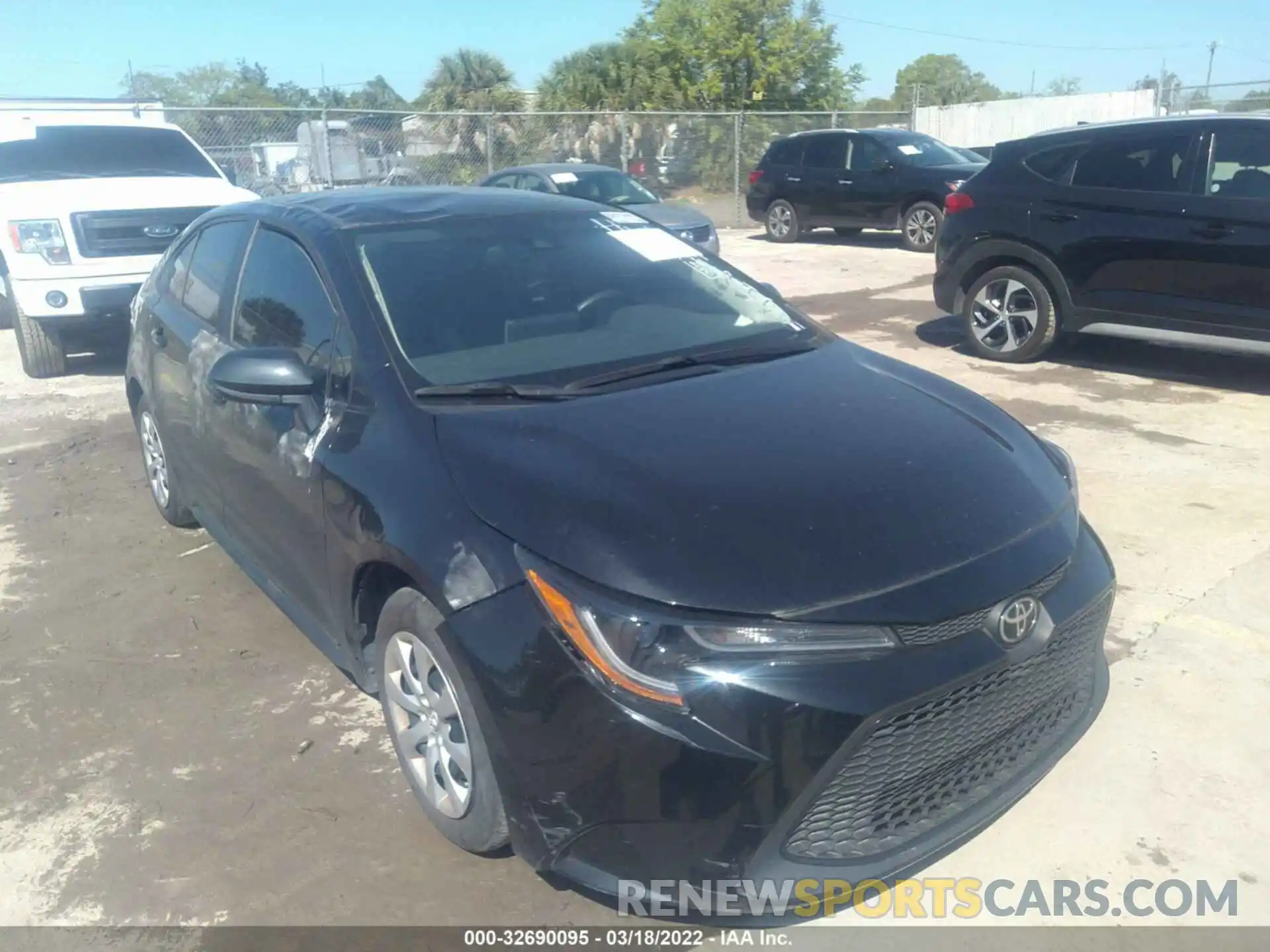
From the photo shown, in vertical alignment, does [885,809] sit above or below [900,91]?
below

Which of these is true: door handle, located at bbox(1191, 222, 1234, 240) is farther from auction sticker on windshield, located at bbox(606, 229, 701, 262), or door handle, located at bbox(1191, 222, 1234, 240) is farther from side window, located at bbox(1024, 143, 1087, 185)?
auction sticker on windshield, located at bbox(606, 229, 701, 262)

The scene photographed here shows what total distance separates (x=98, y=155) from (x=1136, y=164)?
848cm

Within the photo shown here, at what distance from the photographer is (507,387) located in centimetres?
309

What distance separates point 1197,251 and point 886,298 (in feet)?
15.4

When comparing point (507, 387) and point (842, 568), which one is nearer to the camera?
point (842, 568)

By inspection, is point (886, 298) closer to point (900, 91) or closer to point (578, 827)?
point (578, 827)

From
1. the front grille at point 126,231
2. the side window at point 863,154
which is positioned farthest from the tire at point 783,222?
the front grille at point 126,231

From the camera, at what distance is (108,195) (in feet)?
27.7

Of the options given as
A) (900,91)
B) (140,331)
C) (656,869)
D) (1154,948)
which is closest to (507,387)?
(656,869)

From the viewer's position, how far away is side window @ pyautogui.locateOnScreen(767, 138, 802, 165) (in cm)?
1702

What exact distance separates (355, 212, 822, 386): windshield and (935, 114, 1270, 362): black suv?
434 centimetres

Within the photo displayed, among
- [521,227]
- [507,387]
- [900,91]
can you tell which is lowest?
[507,387]

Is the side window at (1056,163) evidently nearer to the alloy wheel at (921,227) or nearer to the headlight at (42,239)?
the headlight at (42,239)

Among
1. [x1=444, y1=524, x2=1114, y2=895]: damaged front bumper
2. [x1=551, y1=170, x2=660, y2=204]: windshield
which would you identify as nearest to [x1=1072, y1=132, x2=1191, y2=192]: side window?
[x1=444, y1=524, x2=1114, y2=895]: damaged front bumper
